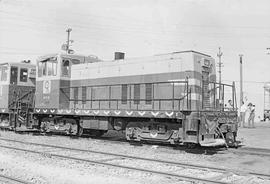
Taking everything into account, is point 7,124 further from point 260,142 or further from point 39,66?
point 260,142

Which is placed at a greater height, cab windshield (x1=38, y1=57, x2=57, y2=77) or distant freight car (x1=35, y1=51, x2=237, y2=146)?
cab windshield (x1=38, y1=57, x2=57, y2=77)

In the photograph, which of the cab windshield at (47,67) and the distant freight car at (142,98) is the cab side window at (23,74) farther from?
the distant freight car at (142,98)

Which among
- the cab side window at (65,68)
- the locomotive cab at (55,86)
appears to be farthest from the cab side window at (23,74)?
the cab side window at (65,68)

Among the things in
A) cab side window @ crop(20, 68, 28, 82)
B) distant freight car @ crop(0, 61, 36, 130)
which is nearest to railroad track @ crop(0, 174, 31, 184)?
distant freight car @ crop(0, 61, 36, 130)

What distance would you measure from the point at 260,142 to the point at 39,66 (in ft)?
33.6

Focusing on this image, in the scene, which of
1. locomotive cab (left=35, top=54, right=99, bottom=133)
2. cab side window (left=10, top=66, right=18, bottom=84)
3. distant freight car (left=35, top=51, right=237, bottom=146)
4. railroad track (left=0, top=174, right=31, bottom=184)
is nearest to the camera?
railroad track (left=0, top=174, right=31, bottom=184)

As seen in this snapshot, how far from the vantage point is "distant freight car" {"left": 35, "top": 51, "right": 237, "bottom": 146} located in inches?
434

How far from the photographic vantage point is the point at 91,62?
606 inches

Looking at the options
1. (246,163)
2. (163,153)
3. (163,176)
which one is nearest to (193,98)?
(163,153)

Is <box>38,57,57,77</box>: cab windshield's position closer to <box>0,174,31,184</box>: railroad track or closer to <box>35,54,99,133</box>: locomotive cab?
<box>35,54,99,133</box>: locomotive cab

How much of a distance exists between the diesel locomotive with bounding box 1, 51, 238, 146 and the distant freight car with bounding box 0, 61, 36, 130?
5.01 feet

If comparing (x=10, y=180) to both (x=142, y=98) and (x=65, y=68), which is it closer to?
(x=142, y=98)

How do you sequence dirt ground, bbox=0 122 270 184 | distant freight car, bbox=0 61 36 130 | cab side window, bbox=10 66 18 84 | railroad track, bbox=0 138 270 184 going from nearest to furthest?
dirt ground, bbox=0 122 270 184
railroad track, bbox=0 138 270 184
distant freight car, bbox=0 61 36 130
cab side window, bbox=10 66 18 84

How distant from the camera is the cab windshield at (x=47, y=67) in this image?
14805 mm
